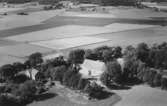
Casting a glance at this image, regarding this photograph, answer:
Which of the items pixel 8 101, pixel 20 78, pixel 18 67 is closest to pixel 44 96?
pixel 8 101

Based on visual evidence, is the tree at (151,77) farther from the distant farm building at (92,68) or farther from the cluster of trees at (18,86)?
the cluster of trees at (18,86)

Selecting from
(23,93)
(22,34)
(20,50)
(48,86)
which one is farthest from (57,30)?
(23,93)

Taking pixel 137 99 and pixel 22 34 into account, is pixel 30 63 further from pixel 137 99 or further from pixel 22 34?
pixel 22 34

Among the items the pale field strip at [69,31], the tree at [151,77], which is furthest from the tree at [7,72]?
the pale field strip at [69,31]

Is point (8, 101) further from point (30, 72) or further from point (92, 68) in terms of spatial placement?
point (92, 68)

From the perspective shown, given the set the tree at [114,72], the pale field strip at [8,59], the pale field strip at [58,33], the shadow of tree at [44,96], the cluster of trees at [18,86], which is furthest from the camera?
the pale field strip at [58,33]

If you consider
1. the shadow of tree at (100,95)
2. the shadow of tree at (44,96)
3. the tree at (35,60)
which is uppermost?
the tree at (35,60)

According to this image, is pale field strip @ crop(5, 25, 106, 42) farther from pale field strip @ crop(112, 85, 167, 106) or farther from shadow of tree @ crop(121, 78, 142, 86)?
pale field strip @ crop(112, 85, 167, 106)

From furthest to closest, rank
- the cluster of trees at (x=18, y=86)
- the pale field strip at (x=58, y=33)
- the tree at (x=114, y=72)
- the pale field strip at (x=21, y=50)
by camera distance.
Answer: the pale field strip at (x=58, y=33)
the pale field strip at (x=21, y=50)
the tree at (x=114, y=72)
the cluster of trees at (x=18, y=86)
